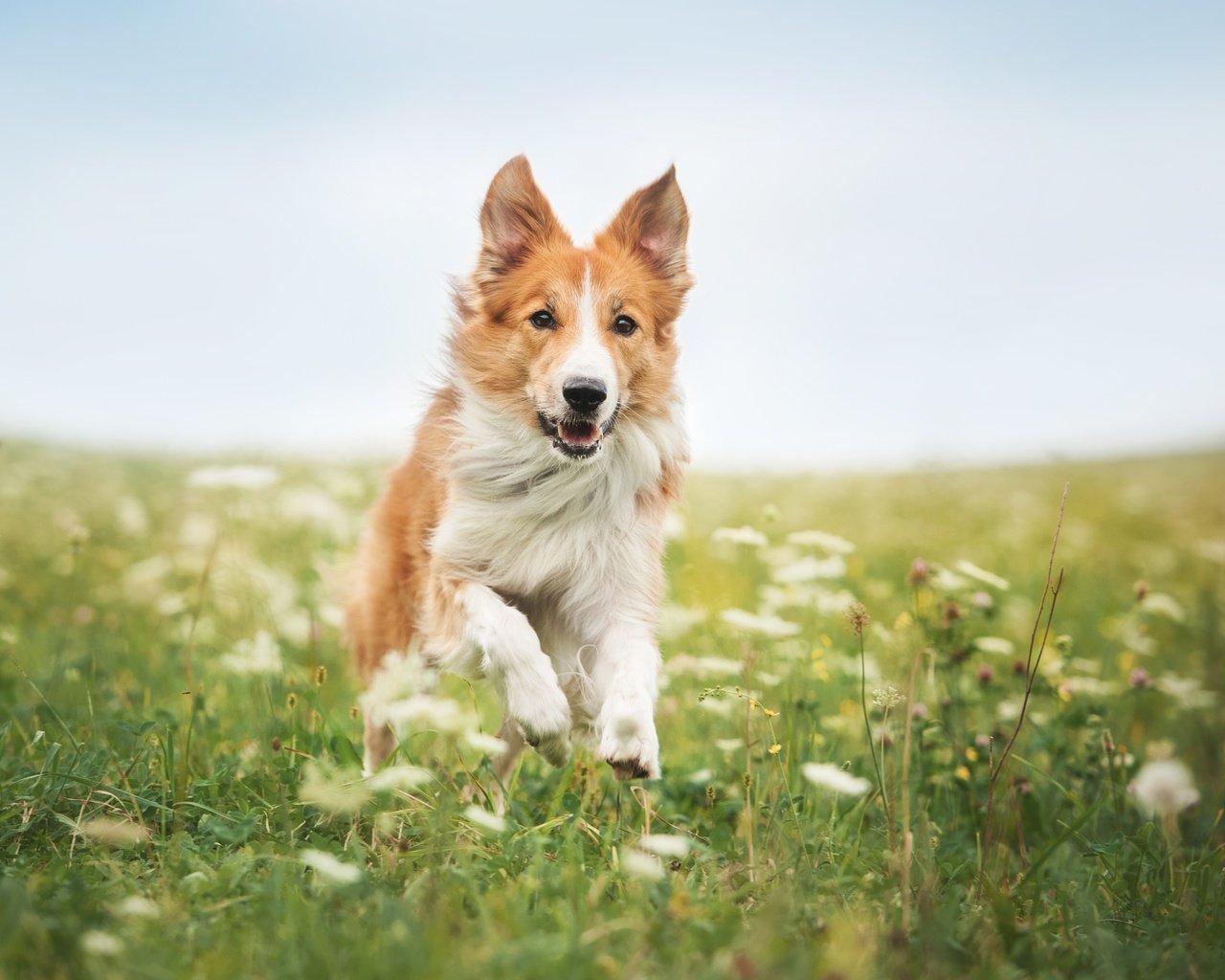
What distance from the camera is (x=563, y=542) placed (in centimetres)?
409

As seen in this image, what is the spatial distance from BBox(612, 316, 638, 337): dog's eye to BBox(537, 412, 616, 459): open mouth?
0.43m

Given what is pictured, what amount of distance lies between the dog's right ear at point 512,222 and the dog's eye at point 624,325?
53 cm

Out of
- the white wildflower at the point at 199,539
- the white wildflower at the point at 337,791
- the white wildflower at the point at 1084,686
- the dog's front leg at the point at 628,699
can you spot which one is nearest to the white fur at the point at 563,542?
the dog's front leg at the point at 628,699

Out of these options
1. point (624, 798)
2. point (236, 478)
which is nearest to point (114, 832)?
point (236, 478)

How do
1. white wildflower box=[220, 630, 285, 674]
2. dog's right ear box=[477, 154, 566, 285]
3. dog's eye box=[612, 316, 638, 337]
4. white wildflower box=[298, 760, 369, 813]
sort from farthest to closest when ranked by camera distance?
dog's right ear box=[477, 154, 566, 285] < dog's eye box=[612, 316, 638, 337] < white wildflower box=[220, 630, 285, 674] < white wildflower box=[298, 760, 369, 813]

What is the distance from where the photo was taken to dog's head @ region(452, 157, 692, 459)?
3.96 m

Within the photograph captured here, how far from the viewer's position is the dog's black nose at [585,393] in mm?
3814

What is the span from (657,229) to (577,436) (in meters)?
1.16

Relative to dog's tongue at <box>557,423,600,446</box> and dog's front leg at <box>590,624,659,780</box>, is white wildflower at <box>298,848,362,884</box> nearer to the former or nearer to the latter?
dog's front leg at <box>590,624,659,780</box>

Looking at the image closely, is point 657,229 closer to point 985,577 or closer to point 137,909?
point 985,577

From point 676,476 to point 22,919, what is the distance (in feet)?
9.37

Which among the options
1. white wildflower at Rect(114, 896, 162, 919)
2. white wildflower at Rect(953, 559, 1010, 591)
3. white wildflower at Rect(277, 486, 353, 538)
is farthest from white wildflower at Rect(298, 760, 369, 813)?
white wildflower at Rect(277, 486, 353, 538)

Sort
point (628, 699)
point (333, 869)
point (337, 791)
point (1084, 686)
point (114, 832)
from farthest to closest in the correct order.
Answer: point (1084, 686)
point (628, 699)
point (114, 832)
point (337, 791)
point (333, 869)

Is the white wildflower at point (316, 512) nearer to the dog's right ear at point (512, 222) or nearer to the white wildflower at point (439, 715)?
the dog's right ear at point (512, 222)
